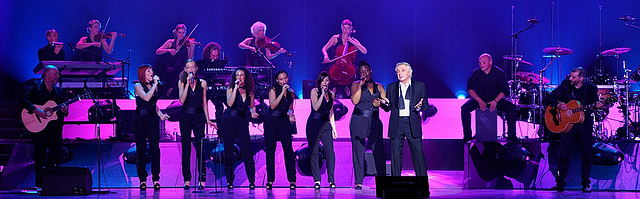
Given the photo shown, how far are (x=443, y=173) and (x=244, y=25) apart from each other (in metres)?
4.82

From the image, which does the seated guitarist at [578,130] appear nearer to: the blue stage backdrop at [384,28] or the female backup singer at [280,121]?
the female backup singer at [280,121]

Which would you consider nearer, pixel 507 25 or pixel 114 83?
pixel 114 83

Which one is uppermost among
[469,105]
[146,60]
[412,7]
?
[412,7]

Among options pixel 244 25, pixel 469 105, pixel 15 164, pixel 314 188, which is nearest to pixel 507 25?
pixel 469 105

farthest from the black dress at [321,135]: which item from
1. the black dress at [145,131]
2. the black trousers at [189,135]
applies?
the black dress at [145,131]

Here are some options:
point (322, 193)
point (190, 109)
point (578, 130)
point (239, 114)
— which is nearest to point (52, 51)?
point (190, 109)

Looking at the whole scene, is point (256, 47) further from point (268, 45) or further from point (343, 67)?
point (343, 67)

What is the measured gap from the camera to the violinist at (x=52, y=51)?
34.1 ft

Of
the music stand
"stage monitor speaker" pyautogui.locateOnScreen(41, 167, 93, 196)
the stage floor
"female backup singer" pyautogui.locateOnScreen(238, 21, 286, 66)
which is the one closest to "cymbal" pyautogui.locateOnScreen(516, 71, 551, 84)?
the stage floor

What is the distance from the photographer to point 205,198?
24.3ft

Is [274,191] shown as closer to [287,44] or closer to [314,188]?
[314,188]

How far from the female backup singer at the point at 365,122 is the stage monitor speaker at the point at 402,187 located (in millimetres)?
1697

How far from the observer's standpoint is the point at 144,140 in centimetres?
831

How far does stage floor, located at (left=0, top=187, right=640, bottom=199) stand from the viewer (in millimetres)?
7694
